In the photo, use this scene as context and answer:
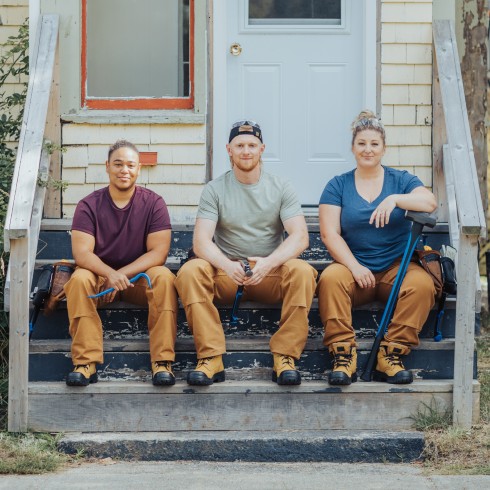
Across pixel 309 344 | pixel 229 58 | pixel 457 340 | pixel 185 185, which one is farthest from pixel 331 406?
pixel 229 58

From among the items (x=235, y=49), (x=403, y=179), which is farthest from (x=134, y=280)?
(x=235, y=49)

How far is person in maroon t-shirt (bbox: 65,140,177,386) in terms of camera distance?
5.06 metres

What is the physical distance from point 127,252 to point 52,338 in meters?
0.65

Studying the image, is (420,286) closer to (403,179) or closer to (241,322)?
(403,179)

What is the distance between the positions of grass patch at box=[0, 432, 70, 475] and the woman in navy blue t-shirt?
4.57 ft

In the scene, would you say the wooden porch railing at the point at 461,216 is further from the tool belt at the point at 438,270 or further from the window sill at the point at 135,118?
the window sill at the point at 135,118

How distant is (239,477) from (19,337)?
1.33 metres

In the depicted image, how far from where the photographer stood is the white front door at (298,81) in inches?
273

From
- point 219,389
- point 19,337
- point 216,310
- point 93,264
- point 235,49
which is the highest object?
point 235,49

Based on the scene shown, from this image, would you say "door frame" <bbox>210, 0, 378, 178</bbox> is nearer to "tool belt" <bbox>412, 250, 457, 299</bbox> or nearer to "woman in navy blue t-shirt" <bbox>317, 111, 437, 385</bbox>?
"woman in navy blue t-shirt" <bbox>317, 111, 437, 385</bbox>

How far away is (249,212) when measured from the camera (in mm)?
5395

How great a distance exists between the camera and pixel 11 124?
7023 mm

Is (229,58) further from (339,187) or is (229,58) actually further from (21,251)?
(21,251)

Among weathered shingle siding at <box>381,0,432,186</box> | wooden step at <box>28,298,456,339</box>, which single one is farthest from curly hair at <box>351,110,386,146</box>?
weathered shingle siding at <box>381,0,432,186</box>
